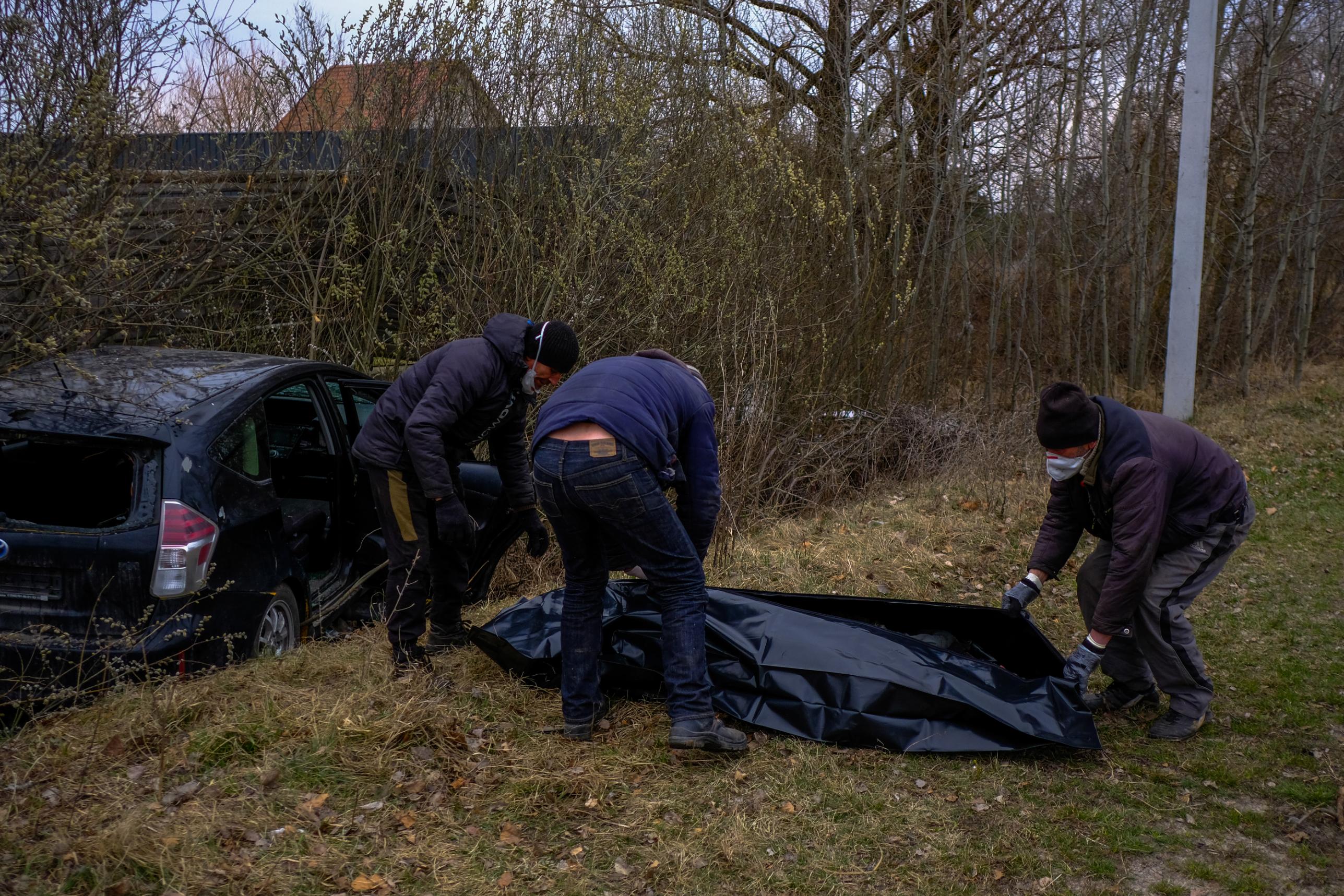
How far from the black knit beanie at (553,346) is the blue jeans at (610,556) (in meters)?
0.68

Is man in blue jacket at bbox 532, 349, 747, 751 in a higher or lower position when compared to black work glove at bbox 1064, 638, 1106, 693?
higher

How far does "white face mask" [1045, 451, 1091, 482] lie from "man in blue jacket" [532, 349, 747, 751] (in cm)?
135

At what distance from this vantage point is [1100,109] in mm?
13703

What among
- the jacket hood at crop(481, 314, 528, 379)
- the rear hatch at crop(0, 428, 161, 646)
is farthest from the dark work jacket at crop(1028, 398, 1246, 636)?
the rear hatch at crop(0, 428, 161, 646)

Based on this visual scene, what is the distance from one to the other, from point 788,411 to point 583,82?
3.61 metres

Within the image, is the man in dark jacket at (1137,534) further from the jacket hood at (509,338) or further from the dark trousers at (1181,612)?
the jacket hood at (509,338)

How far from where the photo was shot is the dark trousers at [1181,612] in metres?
4.02

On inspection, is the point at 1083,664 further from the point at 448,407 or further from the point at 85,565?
the point at 85,565

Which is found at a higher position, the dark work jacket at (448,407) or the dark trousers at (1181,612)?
the dark work jacket at (448,407)

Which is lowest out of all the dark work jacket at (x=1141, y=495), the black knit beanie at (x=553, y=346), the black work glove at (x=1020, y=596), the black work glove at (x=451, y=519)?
the black work glove at (x=1020, y=596)

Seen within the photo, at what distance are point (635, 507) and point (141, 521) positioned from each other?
1974mm

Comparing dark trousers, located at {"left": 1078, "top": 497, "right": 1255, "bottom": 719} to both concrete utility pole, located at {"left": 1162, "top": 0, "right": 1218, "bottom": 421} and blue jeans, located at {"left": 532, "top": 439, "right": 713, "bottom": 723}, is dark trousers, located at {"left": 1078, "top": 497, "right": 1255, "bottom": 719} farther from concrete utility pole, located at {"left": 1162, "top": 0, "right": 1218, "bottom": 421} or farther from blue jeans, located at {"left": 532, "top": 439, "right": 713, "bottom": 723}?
concrete utility pole, located at {"left": 1162, "top": 0, "right": 1218, "bottom": 421}

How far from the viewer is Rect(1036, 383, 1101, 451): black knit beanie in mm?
3750

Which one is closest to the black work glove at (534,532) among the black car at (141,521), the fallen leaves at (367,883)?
the black car at (141,521)
